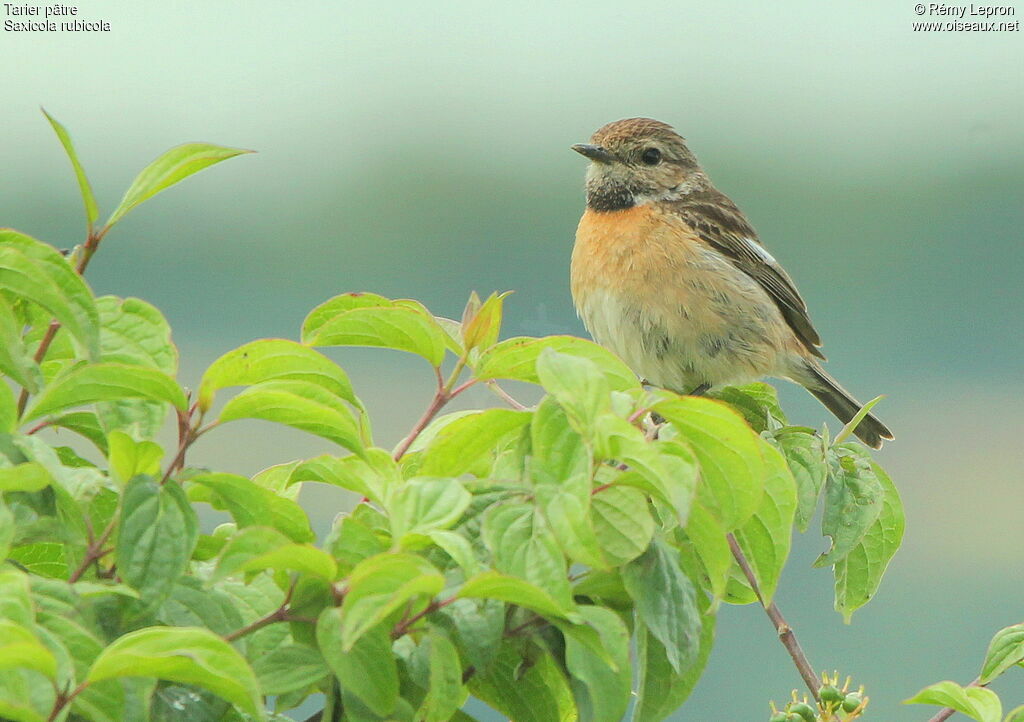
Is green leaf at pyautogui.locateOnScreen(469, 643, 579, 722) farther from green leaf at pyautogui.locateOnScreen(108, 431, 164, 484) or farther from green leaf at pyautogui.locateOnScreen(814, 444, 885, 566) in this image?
Answer: green leaf at pyautogui.locateOnScreen(814, 444, 885, 566)

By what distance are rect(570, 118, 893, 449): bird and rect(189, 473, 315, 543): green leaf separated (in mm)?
2553

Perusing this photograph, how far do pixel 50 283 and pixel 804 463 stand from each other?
0.98 m

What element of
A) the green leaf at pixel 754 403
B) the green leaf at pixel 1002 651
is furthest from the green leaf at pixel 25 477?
the green leaf at pixel 754 403

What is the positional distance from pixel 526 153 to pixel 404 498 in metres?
19.1

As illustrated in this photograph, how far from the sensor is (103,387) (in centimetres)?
90

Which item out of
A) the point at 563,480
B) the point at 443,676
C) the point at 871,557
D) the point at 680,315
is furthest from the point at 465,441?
the point at 680,315

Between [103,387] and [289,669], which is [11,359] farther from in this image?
[289,669]

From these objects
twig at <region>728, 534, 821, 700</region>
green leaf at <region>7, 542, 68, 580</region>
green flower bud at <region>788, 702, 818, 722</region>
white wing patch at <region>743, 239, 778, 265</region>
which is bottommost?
green flower bud at <region>788, 702, 818, 722</region>

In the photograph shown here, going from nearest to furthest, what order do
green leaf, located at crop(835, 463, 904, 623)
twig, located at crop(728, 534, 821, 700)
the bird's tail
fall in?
twig, located at crop(728, 534, 821, 700), green leaf, located at crop(835, 463, 904, 623), the bird's tail

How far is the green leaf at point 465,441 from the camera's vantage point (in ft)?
3.32

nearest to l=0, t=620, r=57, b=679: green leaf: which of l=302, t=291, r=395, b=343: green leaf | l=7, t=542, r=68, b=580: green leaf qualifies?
l=7, t=542, r=68, b=580: green leaf

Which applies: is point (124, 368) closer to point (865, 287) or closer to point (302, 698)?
point (302, 698)

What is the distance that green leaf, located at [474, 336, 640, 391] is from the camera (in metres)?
1.07

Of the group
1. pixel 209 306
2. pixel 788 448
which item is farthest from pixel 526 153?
pixel 788 448
